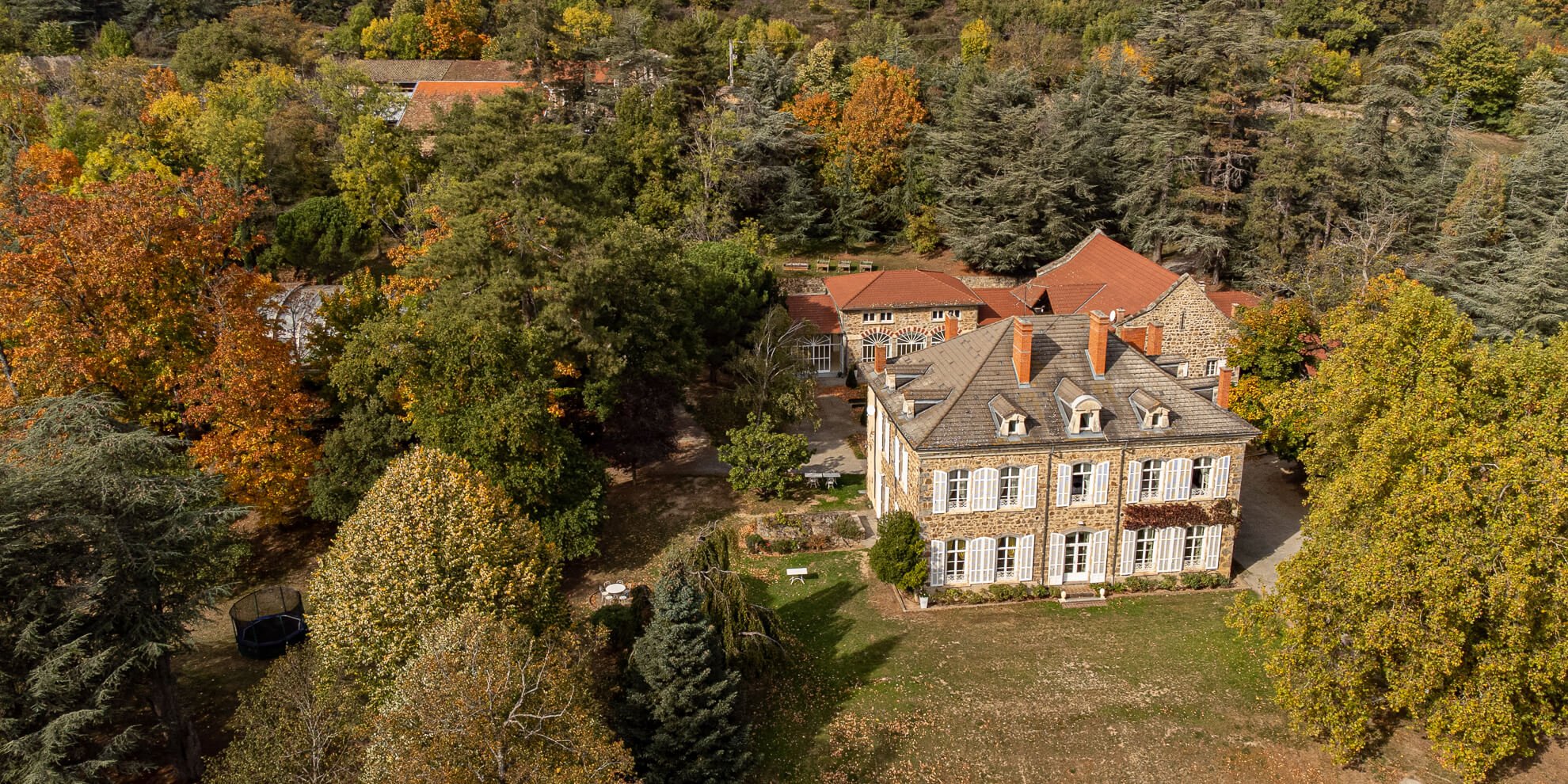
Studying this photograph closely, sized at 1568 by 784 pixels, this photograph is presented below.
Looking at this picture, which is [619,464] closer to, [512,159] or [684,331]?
[684,331]

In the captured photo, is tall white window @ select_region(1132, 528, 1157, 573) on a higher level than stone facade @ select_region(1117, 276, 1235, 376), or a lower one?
lower

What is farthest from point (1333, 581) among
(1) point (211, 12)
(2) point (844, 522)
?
(1) point (211, 12)

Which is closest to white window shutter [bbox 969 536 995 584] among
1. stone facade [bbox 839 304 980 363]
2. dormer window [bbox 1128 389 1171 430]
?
dormer window [bbox 1128 389 1171 430]

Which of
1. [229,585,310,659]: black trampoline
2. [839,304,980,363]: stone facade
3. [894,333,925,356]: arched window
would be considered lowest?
[229,585,310,659]: black trampoline

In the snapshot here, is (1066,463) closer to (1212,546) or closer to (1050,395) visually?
(1050,395)

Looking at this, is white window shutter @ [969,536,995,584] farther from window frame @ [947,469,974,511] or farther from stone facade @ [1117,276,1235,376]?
stone facade @ [1117,276,1235,376]

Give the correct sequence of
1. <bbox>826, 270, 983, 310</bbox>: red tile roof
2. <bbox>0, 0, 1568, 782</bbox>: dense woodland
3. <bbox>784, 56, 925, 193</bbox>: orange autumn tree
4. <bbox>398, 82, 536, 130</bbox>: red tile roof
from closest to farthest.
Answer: <bbox>0, 0, 1568, 782</bbox>: dense woodland → <bbox>826, 270, 983, 310</bbox>: red tile roof → <bbox>784, 56, 925, 193</bbox>: orange autumn tree → <bbox>398, 82, 536, 130</bbox>: red tile roof

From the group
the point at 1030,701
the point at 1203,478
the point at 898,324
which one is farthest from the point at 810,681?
the point at 898,324
